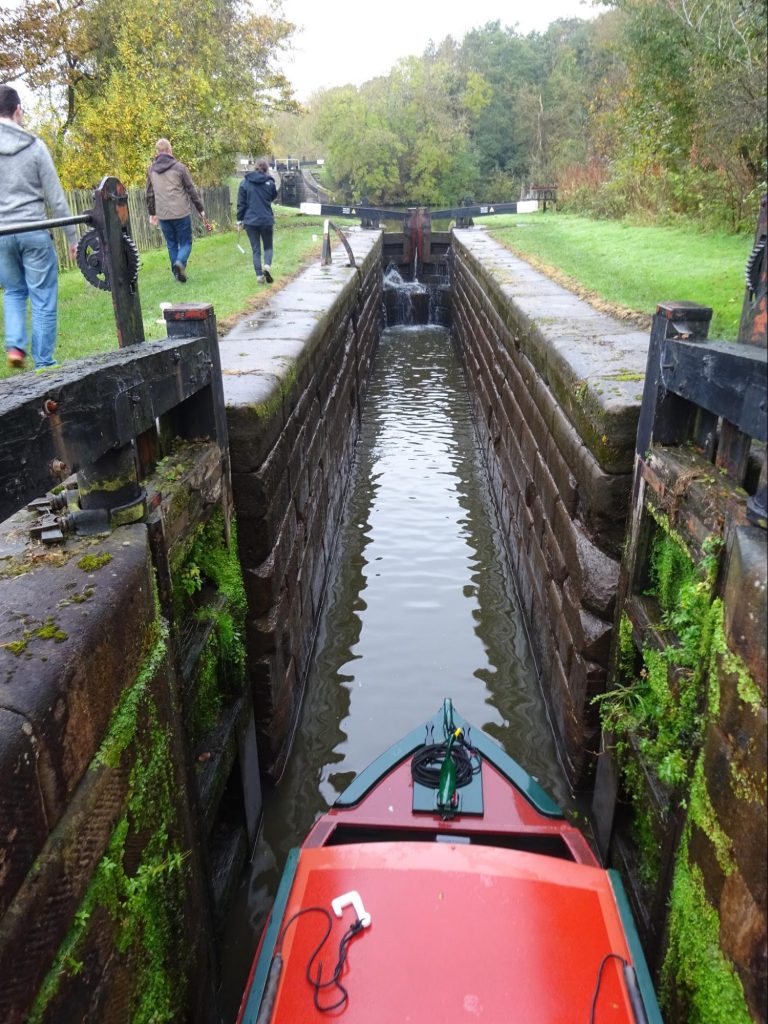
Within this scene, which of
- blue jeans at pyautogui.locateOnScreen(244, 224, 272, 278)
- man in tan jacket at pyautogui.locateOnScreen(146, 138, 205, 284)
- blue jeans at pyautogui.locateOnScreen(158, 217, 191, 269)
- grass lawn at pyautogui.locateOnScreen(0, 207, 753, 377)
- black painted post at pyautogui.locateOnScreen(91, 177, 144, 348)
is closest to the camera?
black painted post at pyautogui.locateOnScreen(91, 177, 144, 348)

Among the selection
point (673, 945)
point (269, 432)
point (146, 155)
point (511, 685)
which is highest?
point (146, 155)

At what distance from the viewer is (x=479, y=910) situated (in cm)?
251

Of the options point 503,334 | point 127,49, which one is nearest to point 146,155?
point 127,49

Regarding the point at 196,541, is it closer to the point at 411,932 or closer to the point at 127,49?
the point at 411,932

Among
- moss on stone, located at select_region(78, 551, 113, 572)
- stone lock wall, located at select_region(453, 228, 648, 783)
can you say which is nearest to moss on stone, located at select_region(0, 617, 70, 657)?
moss on stone, located at select_region(78, 551, 113, 572)

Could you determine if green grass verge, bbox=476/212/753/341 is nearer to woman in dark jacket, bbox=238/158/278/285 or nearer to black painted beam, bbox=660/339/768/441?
black painted beam, bbox=660/339/768/441

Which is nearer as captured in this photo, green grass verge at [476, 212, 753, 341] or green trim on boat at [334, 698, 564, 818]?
green trim on boat at [334, 698, 564, 818]

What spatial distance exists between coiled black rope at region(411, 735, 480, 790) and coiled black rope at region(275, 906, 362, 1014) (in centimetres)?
100

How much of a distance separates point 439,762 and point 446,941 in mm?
1159

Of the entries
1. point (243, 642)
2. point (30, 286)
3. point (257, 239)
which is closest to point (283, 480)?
point (243, 642)

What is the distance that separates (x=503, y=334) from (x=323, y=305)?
1978mm

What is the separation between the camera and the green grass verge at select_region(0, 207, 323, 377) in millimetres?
6273

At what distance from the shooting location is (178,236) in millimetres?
9258

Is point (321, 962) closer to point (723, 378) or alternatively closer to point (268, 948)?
point (268, 948)
